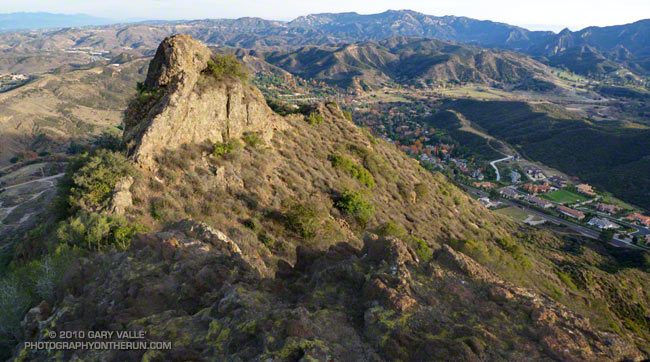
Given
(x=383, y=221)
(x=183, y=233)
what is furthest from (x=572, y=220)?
(x=183, y=233)

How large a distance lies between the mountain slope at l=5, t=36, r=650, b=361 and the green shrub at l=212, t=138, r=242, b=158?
0.27 ft

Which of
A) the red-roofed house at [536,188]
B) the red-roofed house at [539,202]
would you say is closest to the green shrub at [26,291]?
the red-roofed house at [539,202]

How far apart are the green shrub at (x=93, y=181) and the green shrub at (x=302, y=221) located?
913 cm

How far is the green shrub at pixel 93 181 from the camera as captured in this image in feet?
51.0

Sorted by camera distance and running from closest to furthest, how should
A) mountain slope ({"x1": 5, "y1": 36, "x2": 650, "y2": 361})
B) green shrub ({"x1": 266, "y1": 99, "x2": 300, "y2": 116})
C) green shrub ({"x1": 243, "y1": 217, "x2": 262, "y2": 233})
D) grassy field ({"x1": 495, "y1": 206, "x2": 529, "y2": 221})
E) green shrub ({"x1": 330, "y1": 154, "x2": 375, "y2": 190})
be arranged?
mountain slope ({"x1": 5, "y1": 36, "x2": 650, "y2": 361}) < green shrub ({"x1": 243, "y1": 217, "x2": 262, "y2": 233}) < green shrub ({"x1": 330, "y1": 154, "x2": 375, "y2": 190}) < green shrub ({"x1": 266, "y1": 99, "x2": 300, "y2": 116}) < grassy field ({"x1": 495, "y1": 206, "x2": 529, "y2": 221})

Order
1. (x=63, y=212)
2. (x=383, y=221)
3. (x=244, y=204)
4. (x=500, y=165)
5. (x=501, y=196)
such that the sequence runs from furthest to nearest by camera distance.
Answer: (x=500, y=165)
(x=501, y=196)
(x=383, y=221)
(x=244, y=204)
(x=63, y=212)

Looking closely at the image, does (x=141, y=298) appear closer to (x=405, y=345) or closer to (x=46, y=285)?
(x=46, y=285)

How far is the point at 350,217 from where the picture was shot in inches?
948

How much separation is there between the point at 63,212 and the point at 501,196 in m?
103

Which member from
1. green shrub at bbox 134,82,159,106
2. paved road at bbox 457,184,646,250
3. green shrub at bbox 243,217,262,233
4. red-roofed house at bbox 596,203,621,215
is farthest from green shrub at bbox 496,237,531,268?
red-roofed house at bbox 596,203,621,215

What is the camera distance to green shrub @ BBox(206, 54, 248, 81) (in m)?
24.5

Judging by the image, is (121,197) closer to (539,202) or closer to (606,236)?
(606,236)

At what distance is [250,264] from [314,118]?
3149cm

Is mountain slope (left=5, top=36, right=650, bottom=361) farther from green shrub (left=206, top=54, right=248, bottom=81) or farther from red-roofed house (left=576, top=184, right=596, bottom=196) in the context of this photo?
red-roofed house (left=576, top=184, right=596, bottom=196)
